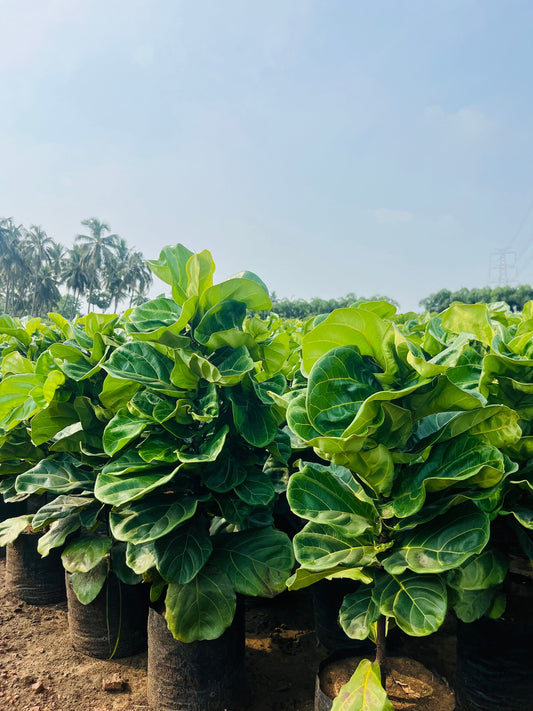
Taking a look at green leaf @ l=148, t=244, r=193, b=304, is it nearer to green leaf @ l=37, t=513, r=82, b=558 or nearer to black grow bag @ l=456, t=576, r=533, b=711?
green leaf @ l=37, t=513, r=82, b=558

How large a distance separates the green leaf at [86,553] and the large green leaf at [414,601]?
1.40 meters

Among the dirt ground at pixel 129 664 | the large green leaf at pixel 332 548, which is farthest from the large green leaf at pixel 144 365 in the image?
the dirt ground at pixel 129 664

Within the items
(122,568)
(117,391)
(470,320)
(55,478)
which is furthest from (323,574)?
(55,478)

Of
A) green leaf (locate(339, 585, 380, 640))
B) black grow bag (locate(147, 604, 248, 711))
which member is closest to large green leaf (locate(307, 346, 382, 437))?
green leaf (locate(339, 585, 380, 640))

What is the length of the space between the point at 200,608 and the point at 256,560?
0.28 m

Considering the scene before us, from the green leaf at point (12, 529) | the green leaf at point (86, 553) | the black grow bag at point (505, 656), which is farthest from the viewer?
the green leaf at point (12, 529)

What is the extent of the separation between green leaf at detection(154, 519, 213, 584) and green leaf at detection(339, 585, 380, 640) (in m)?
0.63

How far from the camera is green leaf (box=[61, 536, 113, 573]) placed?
2182 mm

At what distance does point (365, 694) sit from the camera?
1345 millimetres

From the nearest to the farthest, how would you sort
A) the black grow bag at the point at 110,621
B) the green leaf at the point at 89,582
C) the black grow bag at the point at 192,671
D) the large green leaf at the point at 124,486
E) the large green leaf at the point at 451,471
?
the large green leaf at the point at 451,471 → the large green leaf at the point at 124,486 → the black grow bag at the point at 192,671 → the green leaf at the point at 89,582 → the black grow bag at the point at 110,621

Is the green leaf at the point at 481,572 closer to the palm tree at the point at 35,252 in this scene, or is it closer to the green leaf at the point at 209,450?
the green leaf at the point at 209,450

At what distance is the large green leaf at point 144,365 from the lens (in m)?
1.76

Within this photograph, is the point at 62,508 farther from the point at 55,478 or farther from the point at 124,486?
the point at 124,486

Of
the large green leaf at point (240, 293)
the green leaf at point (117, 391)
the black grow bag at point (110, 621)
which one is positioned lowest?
the black grow bag at point (110, 621)
